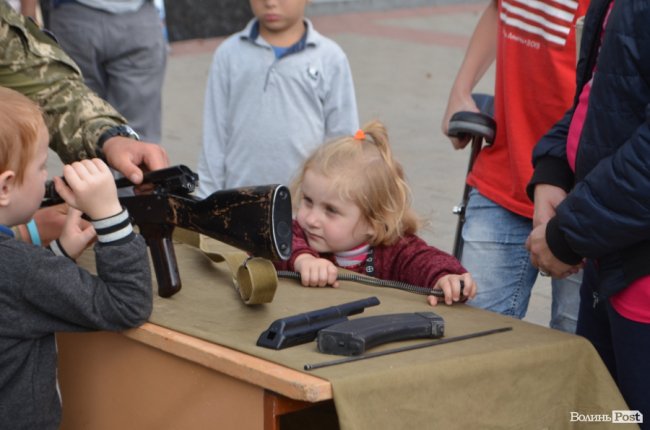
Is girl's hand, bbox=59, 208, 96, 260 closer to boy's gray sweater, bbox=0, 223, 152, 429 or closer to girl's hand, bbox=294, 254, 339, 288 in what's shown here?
boy's gray sweater, bbox=0, 223, 152, 429

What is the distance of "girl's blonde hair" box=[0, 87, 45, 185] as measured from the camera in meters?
2.38

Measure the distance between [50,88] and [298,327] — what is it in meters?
1.23

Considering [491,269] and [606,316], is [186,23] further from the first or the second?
[606,316]

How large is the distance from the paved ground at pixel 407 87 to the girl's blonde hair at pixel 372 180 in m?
1.94

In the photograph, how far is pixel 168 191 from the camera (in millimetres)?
2617

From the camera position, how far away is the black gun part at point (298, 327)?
228 cm

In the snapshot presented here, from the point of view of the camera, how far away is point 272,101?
4.51 meters

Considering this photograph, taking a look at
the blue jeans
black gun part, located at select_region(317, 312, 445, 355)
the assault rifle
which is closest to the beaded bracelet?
the assault rifle

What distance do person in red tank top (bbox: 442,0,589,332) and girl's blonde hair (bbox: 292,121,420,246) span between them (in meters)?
0.31

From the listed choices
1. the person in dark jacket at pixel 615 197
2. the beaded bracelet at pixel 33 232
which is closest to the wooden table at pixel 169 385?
the beaded bracelet at pixel 33 232

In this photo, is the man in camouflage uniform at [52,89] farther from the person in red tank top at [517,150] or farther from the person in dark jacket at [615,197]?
the person in dark jacket at [615,197]

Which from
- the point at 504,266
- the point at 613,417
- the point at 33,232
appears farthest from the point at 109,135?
the point at 613,417

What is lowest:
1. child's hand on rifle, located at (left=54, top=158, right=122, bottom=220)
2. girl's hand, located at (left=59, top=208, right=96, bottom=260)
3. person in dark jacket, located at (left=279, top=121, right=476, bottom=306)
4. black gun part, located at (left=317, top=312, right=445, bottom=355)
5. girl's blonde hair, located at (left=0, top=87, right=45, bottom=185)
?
person in dark jacket, located at (left=279, top=121, right=476, bottom=306)

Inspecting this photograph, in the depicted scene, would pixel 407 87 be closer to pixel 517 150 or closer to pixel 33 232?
pixel 517 150
